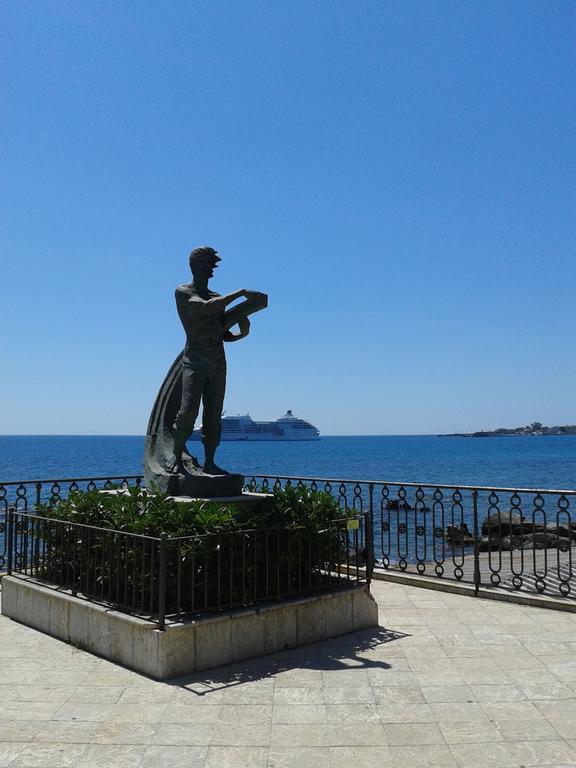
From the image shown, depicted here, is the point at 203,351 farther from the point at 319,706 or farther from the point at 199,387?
the point at 319,706

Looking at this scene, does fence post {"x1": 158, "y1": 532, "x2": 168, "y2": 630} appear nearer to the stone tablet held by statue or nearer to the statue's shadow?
the statue's shadow

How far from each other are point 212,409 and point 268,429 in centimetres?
15784

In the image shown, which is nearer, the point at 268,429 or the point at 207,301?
the point at 207,301

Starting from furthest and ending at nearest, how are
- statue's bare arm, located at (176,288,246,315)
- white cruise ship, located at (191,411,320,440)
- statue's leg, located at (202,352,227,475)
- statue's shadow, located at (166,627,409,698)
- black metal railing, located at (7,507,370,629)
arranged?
white cruise ship, located at (191,411,320,440)
statue's leg, located at (202,352,227,475)
statue's bare arm, located at (176,288,246,315)
black metal railing, located at (7,507,370,629)
statue's shadow, located at (166,627,409,698)

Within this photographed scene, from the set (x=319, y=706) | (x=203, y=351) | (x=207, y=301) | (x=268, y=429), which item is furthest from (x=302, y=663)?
(x=268, y=429)

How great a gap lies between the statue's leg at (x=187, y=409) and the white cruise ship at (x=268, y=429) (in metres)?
146

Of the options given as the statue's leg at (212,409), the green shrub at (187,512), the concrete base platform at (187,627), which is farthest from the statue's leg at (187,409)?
the concrete base platform at (187,627)

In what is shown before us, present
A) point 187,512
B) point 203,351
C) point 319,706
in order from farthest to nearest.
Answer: point 203,351
point 187,512
point 319,706

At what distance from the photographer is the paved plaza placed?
13.0ft

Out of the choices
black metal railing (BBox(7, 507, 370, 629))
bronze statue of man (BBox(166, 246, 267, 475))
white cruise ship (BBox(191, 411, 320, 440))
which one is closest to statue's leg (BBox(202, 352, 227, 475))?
bronze statue of man (BBox(166, 246, 267, 475))

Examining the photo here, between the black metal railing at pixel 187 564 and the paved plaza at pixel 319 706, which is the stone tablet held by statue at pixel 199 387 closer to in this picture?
the black metal railing at pixel 187 564

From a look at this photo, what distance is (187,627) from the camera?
534cm

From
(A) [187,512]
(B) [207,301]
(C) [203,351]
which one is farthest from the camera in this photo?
(C) [203,351]

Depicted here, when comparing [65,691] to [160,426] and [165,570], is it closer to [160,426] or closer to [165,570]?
[165,570]
